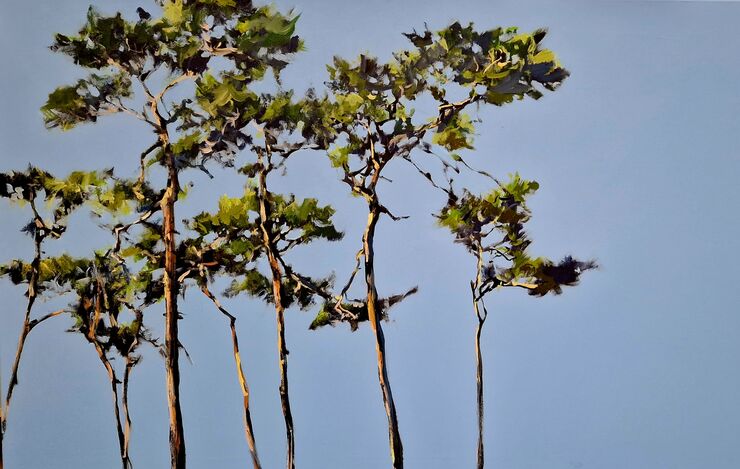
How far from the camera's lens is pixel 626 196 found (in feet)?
18.1

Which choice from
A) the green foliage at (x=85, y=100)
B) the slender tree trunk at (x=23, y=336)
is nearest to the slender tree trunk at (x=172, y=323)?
the green foliage at (x=85, y=100)

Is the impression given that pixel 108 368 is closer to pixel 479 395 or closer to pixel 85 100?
pixel 85 100

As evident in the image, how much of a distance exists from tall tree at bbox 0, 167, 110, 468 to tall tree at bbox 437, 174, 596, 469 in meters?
2.38

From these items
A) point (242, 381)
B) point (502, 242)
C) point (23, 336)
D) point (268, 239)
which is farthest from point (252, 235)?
point (502, 242)

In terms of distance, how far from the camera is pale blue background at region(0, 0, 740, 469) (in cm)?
506

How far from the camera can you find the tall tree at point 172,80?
5.05m

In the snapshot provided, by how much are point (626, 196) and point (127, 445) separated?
Answer: 12.3ft

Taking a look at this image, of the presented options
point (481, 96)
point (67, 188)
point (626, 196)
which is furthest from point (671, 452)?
point (67, 188)

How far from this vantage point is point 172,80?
512cm

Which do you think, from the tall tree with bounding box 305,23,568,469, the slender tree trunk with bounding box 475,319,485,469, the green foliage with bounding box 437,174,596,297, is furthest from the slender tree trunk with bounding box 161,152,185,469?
the slender tree trunk with bounding box 475,319,485,469

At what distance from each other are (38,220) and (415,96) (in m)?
2.62

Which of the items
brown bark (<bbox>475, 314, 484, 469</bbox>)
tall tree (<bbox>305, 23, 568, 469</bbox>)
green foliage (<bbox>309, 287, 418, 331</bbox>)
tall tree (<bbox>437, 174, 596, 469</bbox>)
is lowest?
brown bark (<bbox>475, 314, 484, 469</bbox>)

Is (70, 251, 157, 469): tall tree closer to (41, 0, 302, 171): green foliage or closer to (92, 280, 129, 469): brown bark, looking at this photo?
(92, 280, 129, 469): brown bark

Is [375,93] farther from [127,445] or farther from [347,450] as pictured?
[127,445]
